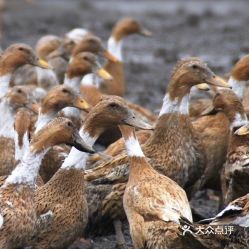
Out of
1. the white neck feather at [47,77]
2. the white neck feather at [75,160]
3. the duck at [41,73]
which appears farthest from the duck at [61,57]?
the white neck feather at [75,160]

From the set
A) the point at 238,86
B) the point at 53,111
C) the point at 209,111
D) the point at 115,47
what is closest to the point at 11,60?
the point at 53,111

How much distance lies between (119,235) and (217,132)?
6.92ft

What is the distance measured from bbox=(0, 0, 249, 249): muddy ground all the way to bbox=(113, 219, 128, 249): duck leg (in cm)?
707

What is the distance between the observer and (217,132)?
12703mm

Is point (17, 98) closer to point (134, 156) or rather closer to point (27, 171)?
point (134, 156)

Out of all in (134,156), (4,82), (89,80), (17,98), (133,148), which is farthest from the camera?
(89,80)

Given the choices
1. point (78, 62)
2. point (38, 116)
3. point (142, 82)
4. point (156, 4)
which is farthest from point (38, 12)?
point (38, 116)

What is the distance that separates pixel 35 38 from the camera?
2544cm

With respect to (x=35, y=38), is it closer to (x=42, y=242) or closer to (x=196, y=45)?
(x=196, y=45)

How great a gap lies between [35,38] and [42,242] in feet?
51.0

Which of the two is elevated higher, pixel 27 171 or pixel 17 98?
pixel 27 171

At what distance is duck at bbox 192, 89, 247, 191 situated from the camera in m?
12.5

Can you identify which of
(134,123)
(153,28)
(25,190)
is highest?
(134,123)

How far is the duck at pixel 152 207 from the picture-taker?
9.59 metres
